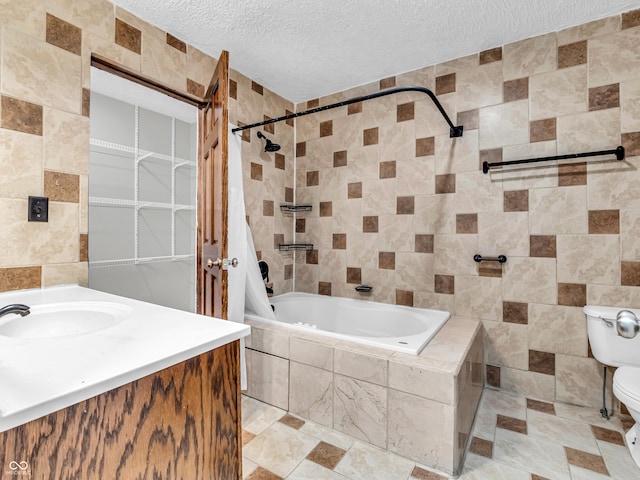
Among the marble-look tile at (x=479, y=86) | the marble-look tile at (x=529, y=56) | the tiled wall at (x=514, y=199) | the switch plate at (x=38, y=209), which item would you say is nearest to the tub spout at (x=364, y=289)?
Result: the tiled wall at (x=514, y=199)

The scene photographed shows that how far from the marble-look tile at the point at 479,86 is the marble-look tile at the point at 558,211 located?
0.70 metres

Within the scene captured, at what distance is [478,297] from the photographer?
2215mm

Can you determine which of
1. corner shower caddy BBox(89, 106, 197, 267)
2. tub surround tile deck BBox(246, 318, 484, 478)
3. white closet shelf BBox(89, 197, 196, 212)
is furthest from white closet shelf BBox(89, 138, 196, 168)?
tub surround tile deck BBox(246, 318, 484, 478)

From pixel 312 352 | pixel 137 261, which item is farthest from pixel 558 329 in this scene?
pixel 137 261

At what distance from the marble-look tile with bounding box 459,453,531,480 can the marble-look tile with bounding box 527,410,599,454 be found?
362 mm

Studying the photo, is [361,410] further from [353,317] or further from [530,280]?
[530,280]

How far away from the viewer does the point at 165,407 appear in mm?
696

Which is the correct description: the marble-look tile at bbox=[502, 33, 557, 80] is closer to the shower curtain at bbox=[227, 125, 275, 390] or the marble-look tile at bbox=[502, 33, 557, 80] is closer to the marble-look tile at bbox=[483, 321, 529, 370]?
the marble-look tile at bbox=[483, 321, 529, 370]

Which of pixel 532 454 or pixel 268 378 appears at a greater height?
pixel 268 378

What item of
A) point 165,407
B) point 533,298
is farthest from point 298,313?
point 165,407

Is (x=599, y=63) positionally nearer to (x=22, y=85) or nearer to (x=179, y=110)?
(x=22, y=85)

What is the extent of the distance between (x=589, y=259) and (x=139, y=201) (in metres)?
3.49

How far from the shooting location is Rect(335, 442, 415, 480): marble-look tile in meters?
1.40

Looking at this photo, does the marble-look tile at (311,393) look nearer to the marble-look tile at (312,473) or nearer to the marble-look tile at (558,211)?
the marble-look tile at (312,473)
